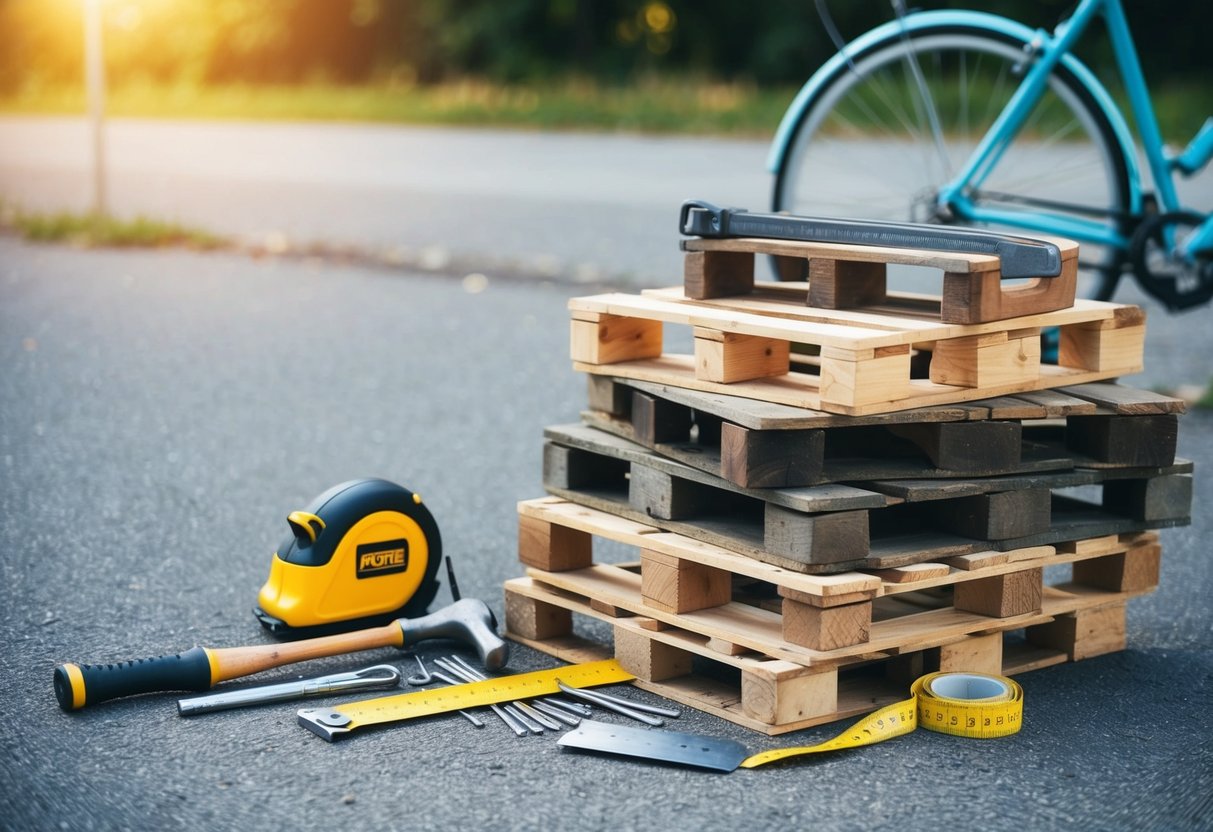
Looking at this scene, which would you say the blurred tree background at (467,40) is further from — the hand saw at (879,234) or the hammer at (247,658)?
the hammer at (247,658)

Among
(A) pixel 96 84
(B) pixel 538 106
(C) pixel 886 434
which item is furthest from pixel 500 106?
(C) pixel 886 434

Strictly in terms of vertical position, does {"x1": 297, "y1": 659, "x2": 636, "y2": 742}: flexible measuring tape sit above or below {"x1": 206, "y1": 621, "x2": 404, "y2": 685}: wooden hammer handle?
below

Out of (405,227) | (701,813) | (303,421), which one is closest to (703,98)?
(405,227)

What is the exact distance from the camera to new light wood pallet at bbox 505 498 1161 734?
10.5 ft

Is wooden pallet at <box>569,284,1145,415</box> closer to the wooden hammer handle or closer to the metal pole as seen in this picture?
the wooden hammer handle

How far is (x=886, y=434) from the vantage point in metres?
3.52

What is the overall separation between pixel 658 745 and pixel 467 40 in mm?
27935

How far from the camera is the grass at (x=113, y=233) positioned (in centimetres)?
1074

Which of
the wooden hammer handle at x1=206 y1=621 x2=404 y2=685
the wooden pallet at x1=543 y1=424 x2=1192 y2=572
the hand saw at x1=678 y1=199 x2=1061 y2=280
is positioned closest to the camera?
the wooden pallet at x1=543 y1=424 x2=1192 y2=572

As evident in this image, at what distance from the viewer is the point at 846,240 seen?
3475mm

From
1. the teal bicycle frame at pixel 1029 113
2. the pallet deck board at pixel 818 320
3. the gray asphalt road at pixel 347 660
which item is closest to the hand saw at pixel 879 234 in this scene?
the pallet deck board at pixel 818 320

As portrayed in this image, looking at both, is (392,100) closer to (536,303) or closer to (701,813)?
(536,303)

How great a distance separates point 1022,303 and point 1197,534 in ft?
5.70

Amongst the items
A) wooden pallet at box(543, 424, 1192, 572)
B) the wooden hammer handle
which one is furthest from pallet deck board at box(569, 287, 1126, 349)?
the wooden hammer handle
